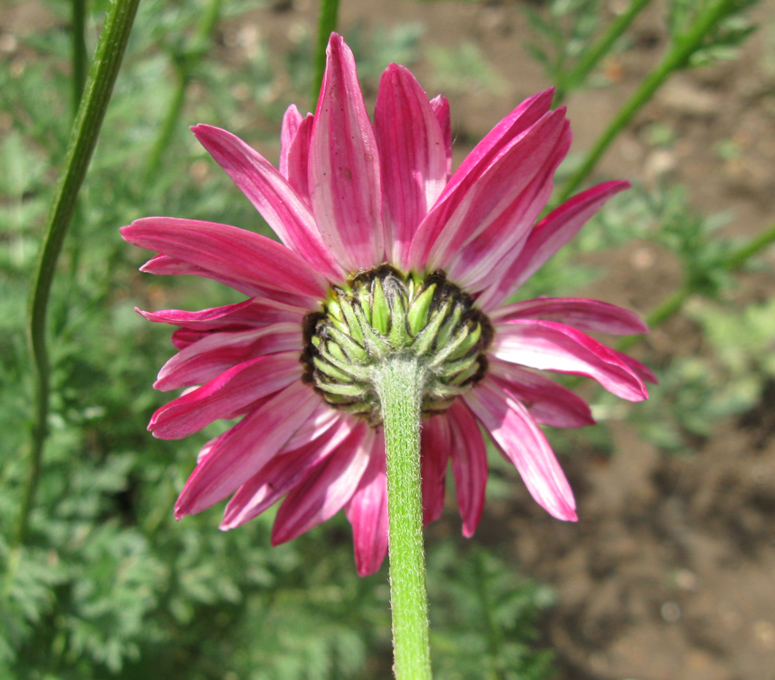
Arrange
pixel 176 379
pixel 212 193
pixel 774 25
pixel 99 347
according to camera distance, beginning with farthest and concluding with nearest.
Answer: pixel 774 25 < pixel 99 347 < pixel 212 193 < pixel 176 379

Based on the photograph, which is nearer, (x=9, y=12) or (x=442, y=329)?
(x=442, y=329)

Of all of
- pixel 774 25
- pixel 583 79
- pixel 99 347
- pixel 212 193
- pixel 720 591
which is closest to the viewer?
pixel 583 79

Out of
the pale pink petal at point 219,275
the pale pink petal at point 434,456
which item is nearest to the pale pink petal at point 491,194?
the pale pink petal at point 219,275

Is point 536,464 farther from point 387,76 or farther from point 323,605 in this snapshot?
point 323,605

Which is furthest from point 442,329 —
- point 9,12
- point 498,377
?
point 9,12

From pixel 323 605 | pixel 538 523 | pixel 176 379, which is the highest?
pixel 538 523

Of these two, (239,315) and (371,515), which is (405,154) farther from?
(371,515)
